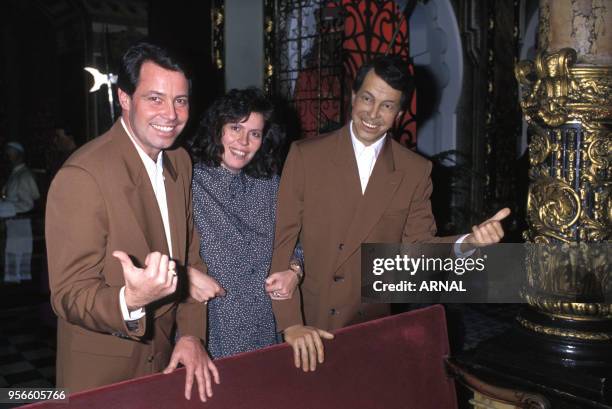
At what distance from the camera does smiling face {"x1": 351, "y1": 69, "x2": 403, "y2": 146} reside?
2.64m

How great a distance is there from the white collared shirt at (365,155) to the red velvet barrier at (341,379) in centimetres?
71

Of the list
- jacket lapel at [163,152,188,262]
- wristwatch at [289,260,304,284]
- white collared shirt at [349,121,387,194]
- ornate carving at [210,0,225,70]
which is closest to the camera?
jacket lapel at [163,152,188,262]

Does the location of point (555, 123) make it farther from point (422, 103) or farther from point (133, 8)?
point (133, 8)

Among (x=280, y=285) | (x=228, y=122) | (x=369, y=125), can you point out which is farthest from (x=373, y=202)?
(x=228, y=122)

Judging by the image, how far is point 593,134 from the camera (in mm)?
1940

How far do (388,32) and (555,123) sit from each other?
7.02 meters

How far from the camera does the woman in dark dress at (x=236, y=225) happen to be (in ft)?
8.21

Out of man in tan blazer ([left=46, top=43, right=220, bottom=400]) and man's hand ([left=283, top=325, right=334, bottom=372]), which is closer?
man in tan blazer ([left=46, top=43, right=220, bottom=400])

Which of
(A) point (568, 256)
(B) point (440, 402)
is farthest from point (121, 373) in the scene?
(A) point (568, 256)

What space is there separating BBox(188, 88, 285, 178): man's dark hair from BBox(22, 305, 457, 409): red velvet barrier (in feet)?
3.08

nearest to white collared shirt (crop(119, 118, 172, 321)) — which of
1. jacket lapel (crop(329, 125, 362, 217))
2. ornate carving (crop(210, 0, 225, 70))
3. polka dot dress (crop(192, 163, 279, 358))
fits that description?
polka dot dress (crop(192, 163, 279, 358))

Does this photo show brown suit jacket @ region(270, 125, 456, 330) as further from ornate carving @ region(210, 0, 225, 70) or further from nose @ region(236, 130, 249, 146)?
ornate carving @ region(210, 0, 225, 70)

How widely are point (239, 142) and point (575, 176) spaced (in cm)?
135

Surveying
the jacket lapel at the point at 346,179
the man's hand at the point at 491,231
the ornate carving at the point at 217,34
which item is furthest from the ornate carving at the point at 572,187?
the ornate carving at the point at 217,34
